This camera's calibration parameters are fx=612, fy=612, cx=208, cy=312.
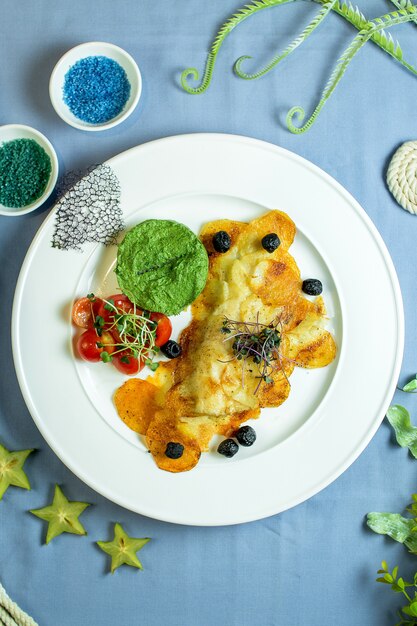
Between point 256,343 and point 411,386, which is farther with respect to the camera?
point 411,386

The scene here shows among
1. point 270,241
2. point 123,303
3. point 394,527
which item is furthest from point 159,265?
point 394,527

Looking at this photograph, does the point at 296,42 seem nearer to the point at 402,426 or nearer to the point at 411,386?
the point at 411,386

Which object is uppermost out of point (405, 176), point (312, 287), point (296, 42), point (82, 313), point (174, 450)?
point (296, 42)

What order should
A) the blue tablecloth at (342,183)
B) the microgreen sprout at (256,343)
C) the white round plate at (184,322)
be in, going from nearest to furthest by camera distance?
the microgreen sprout at (256,343), the white round plate at (184,322), the blue tablecloth at (342,183)

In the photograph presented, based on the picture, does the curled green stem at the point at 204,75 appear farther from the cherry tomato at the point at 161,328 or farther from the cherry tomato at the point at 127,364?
the cherry tomato at the point at 127,364

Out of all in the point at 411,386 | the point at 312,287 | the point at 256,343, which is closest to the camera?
the point at 256,343

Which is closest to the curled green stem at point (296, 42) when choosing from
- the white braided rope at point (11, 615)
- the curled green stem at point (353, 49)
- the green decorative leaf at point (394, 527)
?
the curled green stem at point (353, 49)

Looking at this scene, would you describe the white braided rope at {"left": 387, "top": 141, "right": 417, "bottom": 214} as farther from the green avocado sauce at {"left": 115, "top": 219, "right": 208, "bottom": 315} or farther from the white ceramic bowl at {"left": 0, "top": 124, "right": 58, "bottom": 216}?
the white ceramic bowl at {"left": 0, "top": 124, "right": 58, "bottom": 216}
